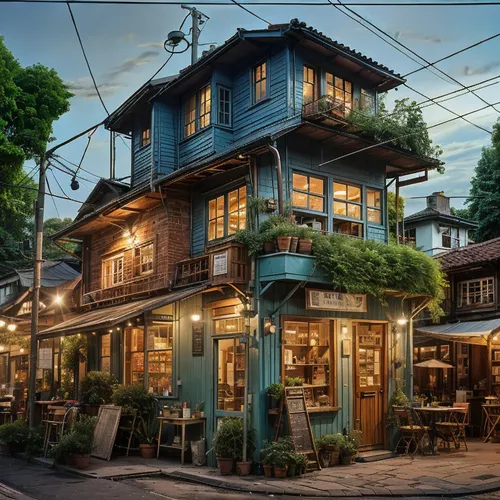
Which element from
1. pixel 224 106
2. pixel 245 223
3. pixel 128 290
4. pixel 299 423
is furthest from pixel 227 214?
pixel 299 423

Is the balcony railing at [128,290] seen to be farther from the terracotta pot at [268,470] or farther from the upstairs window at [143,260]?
the terracotta pot at [268,470]

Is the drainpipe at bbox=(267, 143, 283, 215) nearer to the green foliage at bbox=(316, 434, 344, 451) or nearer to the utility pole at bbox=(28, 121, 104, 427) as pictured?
the green foliage at bbox=(316, 434, 344, 451)

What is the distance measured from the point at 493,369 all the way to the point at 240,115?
1187cm

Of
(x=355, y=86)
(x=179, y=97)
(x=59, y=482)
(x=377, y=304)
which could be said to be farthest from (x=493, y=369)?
(x=59, y=482)

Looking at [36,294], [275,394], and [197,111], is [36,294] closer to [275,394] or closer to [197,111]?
[197,111]

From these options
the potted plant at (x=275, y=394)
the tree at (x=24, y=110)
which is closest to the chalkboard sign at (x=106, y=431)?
the potted plant at (x=275, y=394)

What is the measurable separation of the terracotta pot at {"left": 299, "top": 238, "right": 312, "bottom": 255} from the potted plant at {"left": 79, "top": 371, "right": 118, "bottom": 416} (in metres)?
7.22

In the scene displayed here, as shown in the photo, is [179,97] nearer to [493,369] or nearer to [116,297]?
[116,297]

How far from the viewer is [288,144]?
15.7m

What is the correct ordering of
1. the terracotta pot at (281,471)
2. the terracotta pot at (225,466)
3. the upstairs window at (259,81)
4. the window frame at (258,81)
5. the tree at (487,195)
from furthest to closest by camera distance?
the tree at (487,195) < the upstairs window at (259,81) < the window frame at (258,81) < the terracotta pot at (225,466) < the terracotta pot at (281,471)

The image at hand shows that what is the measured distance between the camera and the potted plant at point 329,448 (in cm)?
1404

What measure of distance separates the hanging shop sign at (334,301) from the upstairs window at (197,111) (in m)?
6.55

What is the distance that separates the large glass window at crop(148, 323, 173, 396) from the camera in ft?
55.8

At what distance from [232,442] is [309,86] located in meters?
9.16
